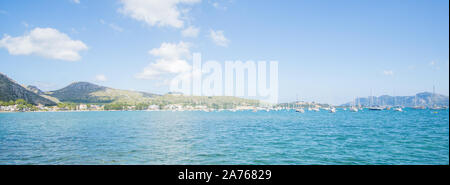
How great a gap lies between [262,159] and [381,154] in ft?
33.1

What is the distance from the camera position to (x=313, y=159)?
1684cm
